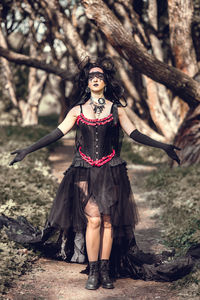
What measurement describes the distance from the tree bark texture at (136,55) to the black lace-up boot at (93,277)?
5.19m

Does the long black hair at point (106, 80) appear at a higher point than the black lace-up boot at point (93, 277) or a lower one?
higher

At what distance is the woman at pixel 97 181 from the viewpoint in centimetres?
517

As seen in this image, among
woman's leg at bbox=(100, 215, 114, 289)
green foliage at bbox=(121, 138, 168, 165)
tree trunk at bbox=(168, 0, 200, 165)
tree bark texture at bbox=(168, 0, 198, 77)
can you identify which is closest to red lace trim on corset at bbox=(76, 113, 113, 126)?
woman's leg at bbox=(100, 215, 114, 289)

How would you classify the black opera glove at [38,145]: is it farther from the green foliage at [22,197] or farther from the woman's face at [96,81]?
the green foliage at [22,197]

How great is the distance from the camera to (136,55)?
9.55 metres

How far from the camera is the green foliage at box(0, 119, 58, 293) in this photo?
223 inches

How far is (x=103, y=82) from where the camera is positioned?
5.41m

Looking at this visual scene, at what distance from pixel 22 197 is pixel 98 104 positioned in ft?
11.9

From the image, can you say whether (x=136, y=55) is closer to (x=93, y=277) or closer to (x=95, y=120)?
(x=95, y=120)

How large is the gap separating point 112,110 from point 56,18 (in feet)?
25.0

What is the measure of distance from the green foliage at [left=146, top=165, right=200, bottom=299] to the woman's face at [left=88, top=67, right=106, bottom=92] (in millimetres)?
2202

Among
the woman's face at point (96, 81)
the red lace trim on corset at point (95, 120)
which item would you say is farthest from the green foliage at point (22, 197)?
the woman's face at point (96, 81)

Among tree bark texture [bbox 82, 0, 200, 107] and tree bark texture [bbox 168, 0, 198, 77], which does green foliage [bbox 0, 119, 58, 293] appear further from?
tree bark texture [bbox 168, 0, 198, 77]

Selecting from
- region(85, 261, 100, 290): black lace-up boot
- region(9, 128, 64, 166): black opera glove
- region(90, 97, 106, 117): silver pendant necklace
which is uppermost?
region(90, 97, 106, 117): silver pendant necklace
